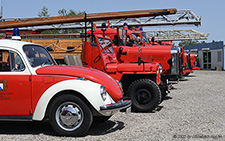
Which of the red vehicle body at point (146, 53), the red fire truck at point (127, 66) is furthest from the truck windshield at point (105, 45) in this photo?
the red vehicle body at point (146, 53)

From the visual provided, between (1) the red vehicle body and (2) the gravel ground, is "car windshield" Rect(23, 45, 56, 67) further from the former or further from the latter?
(1) the red vehicle body

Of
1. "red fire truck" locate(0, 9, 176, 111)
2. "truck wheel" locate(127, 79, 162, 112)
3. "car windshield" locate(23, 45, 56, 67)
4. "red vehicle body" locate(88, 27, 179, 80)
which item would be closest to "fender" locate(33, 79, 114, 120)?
"car windshield" locate(23, 45, 56, 67)

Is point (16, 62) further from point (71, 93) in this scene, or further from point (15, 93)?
point (71, 93)

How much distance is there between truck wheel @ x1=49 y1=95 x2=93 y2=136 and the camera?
5.14 metres

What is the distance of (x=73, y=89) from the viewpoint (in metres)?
5.14

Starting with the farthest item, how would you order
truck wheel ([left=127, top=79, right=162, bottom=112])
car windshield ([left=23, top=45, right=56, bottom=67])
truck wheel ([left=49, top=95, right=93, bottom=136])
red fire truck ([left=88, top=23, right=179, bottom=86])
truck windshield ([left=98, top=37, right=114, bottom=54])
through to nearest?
red fire truck ([left=88, top=23, right=179, bottom=86]) < truck windshield ([left=98, top=37, right=114, bottom=54]) < truck wheel ([left=127, top=79, right=162, bottom=112]) < car windshield ([left=23, top=45, right=56, bottom=67]) < truck wheel ([left=49, top=95, right=93, bottom=136])

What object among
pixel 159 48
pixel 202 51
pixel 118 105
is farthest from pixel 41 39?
pixel 202 51

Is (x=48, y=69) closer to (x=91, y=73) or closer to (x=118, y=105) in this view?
(x=91, y=73)

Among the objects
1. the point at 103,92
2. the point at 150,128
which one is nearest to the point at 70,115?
the point at 103,92

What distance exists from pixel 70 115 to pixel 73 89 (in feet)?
1.41

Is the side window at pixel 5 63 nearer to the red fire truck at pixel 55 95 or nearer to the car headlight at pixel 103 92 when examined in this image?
the red fire truck at pixel 55 95

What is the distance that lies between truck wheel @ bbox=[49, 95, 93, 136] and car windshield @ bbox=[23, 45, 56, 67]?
0.91 metres

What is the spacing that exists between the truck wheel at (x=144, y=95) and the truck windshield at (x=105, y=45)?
1.46 metres

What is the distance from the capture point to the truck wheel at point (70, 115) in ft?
16.9
